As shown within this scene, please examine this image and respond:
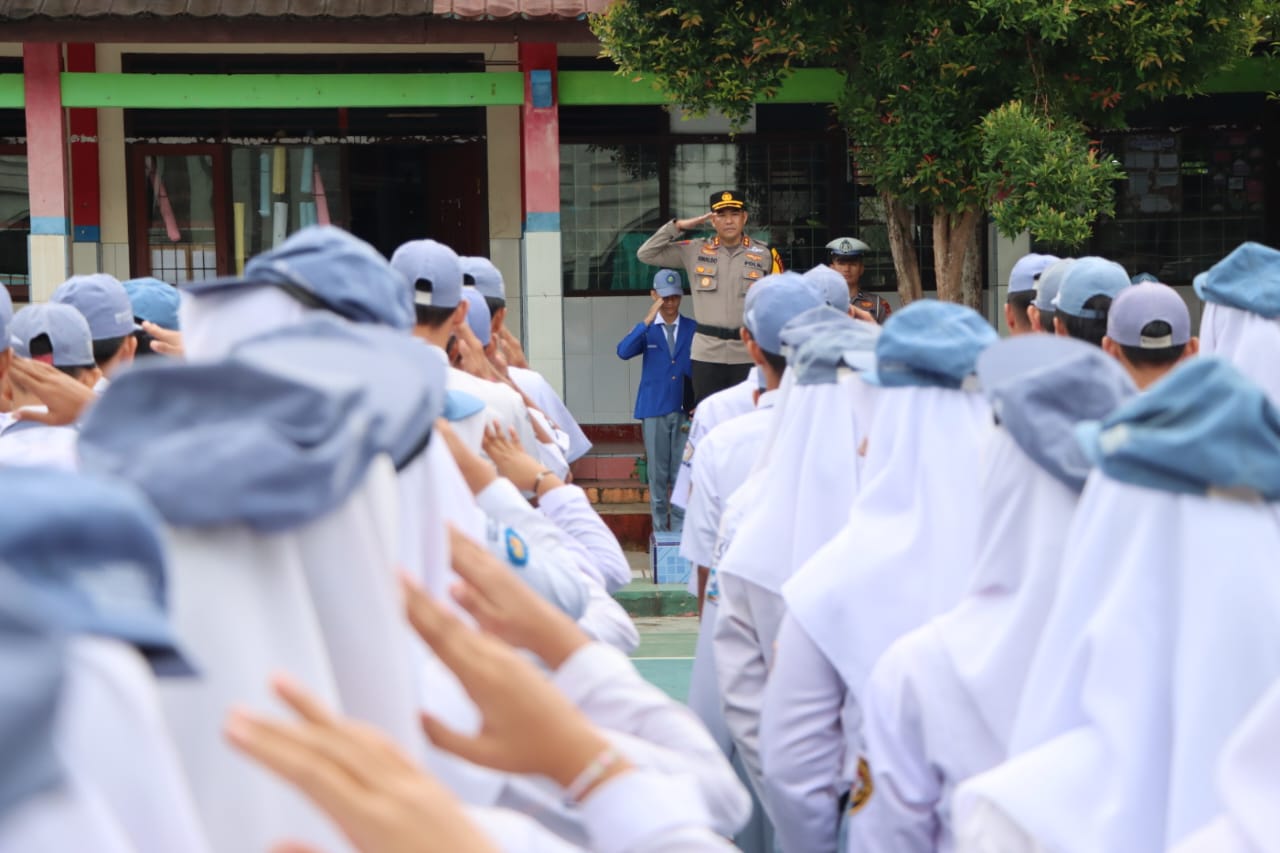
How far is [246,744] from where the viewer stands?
4.15ft

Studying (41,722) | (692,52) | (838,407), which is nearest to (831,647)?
(838,407)

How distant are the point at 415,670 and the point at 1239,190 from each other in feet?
44.0

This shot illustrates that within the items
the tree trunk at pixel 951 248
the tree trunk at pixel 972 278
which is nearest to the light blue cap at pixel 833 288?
the tree trunk at pixel 951 248

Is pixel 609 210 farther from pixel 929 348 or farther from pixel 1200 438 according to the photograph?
pixel 1200 438

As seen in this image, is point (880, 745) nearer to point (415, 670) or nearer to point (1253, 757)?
point (1253, 757)

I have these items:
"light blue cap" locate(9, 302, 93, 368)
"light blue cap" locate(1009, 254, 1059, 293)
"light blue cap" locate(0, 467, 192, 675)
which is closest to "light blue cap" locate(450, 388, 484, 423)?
"light blue cap" locate(9, 302, 93, 368)

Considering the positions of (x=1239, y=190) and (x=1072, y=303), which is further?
(x=1239, y=190)

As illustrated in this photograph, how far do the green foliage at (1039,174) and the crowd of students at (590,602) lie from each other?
4.90m

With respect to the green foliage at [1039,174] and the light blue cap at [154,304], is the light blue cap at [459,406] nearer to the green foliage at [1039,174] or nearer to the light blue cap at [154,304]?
the light blue cap at [154,304]

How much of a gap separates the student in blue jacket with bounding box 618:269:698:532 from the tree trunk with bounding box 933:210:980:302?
2005mm

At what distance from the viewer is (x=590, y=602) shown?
3.31 m

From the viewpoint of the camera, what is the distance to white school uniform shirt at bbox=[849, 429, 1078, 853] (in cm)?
265

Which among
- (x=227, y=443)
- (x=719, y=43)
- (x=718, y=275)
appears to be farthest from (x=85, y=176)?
(x=227, y=443)

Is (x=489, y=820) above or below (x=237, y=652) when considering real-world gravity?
below
